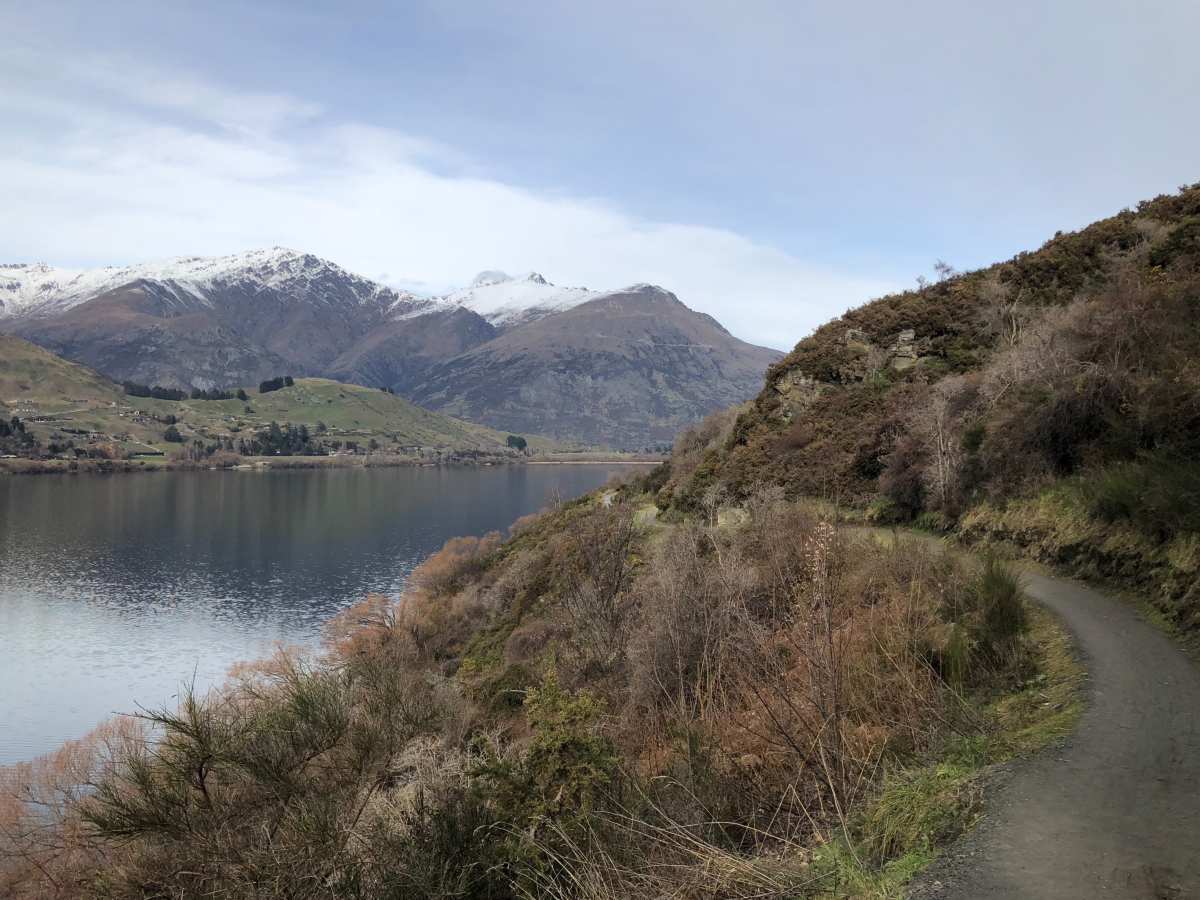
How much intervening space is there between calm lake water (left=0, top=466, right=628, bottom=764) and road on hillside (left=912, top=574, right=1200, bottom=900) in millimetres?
25872

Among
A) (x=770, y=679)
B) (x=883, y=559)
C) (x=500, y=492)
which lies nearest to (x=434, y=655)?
(x=883, y=559)

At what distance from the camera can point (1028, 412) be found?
60.2 ft

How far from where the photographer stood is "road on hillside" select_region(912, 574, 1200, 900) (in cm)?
482

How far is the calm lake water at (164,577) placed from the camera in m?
45.7

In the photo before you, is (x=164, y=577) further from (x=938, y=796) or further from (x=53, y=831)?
(x=938, y=796)

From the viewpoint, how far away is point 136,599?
216 feet

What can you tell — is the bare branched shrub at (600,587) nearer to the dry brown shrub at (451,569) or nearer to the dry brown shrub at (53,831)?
the dry brown shrub at (53,831)

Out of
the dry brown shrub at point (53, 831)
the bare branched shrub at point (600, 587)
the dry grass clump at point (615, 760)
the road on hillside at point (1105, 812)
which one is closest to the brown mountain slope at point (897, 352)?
the bare branched shrub at point (600, 587)

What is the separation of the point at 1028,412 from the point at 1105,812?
14835mm

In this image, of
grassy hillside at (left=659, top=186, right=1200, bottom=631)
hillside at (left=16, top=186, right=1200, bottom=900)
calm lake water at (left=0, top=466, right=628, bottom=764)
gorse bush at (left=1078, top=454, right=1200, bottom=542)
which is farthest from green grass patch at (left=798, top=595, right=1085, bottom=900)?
calm lake water at (left=0, top=466, right=628, bottom=764)

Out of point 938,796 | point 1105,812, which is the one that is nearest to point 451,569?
point 938,796

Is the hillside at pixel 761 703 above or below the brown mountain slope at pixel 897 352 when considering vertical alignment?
below

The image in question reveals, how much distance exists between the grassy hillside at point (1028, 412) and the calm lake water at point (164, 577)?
23.6 metres

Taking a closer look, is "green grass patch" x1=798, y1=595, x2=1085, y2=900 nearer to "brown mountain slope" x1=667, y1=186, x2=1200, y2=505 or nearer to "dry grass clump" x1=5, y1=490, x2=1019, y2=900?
"dry grass clump" x1=5, y1=490, x2=1019, y2=900
